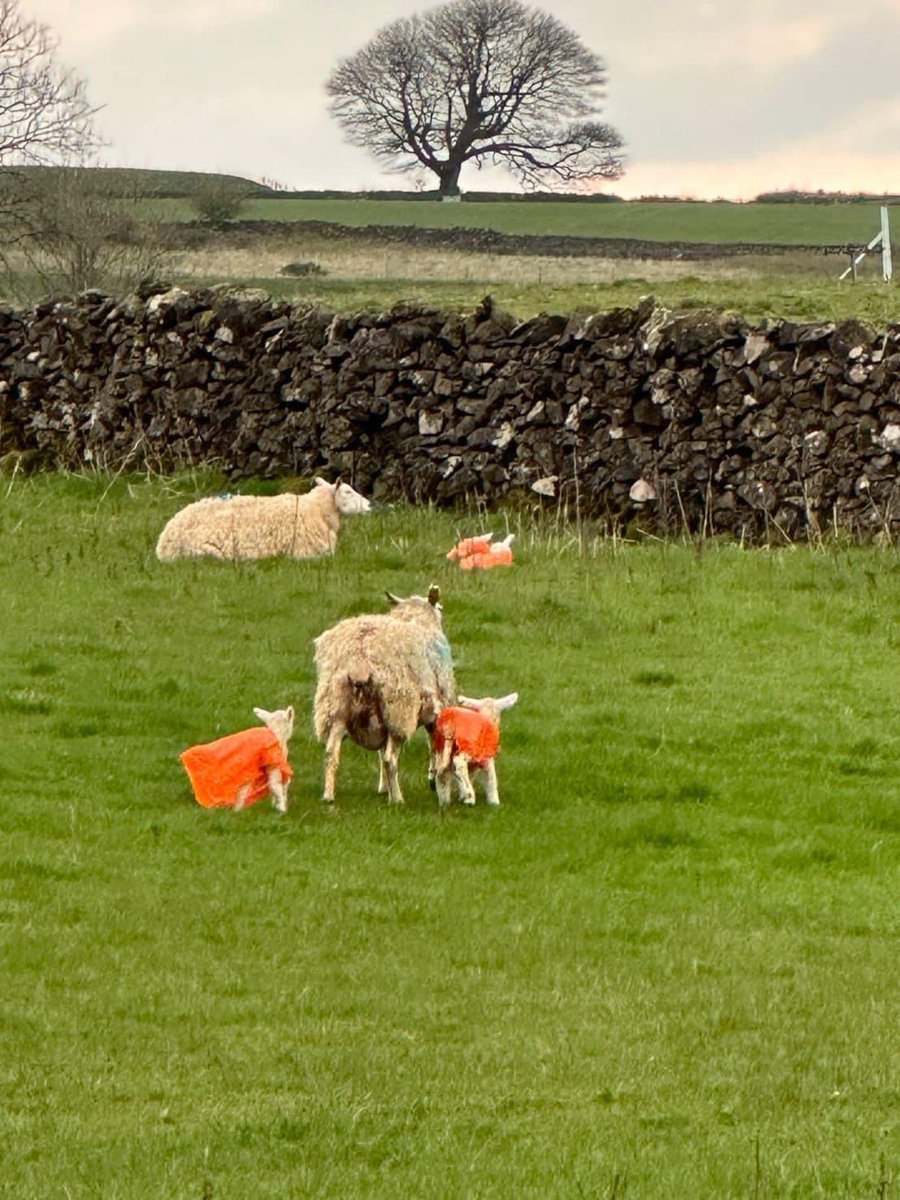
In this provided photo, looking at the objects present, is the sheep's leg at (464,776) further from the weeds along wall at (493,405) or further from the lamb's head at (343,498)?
the weeds along wall at (493,405)

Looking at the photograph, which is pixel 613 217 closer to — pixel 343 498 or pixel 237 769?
pixel 343 498

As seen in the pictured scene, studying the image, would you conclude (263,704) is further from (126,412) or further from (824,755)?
(126,412)

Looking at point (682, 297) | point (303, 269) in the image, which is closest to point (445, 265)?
point (303, 269)

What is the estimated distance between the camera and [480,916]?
9.27 metres

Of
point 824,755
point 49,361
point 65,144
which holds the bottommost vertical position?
point 824,755

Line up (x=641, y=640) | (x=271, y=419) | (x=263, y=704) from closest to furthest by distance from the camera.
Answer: (x=263, y=704) → (x=641, y=640) → (x=271, y=419)

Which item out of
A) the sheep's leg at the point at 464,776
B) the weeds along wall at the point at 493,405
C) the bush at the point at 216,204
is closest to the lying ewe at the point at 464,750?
the sheep's leg at the point at 464,776

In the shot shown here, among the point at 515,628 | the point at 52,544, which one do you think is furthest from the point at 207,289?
the point at 515,628

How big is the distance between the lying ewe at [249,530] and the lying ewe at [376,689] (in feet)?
Answer: 25.8

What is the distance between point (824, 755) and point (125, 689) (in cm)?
488

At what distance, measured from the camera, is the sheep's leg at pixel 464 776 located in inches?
441

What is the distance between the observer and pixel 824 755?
41.1 ft

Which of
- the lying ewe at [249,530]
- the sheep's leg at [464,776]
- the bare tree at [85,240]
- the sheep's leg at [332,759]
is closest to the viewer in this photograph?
the sheep's leg at [332,759]

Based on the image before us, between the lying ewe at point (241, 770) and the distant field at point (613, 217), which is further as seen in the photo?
the distant field at point (613, 217)
